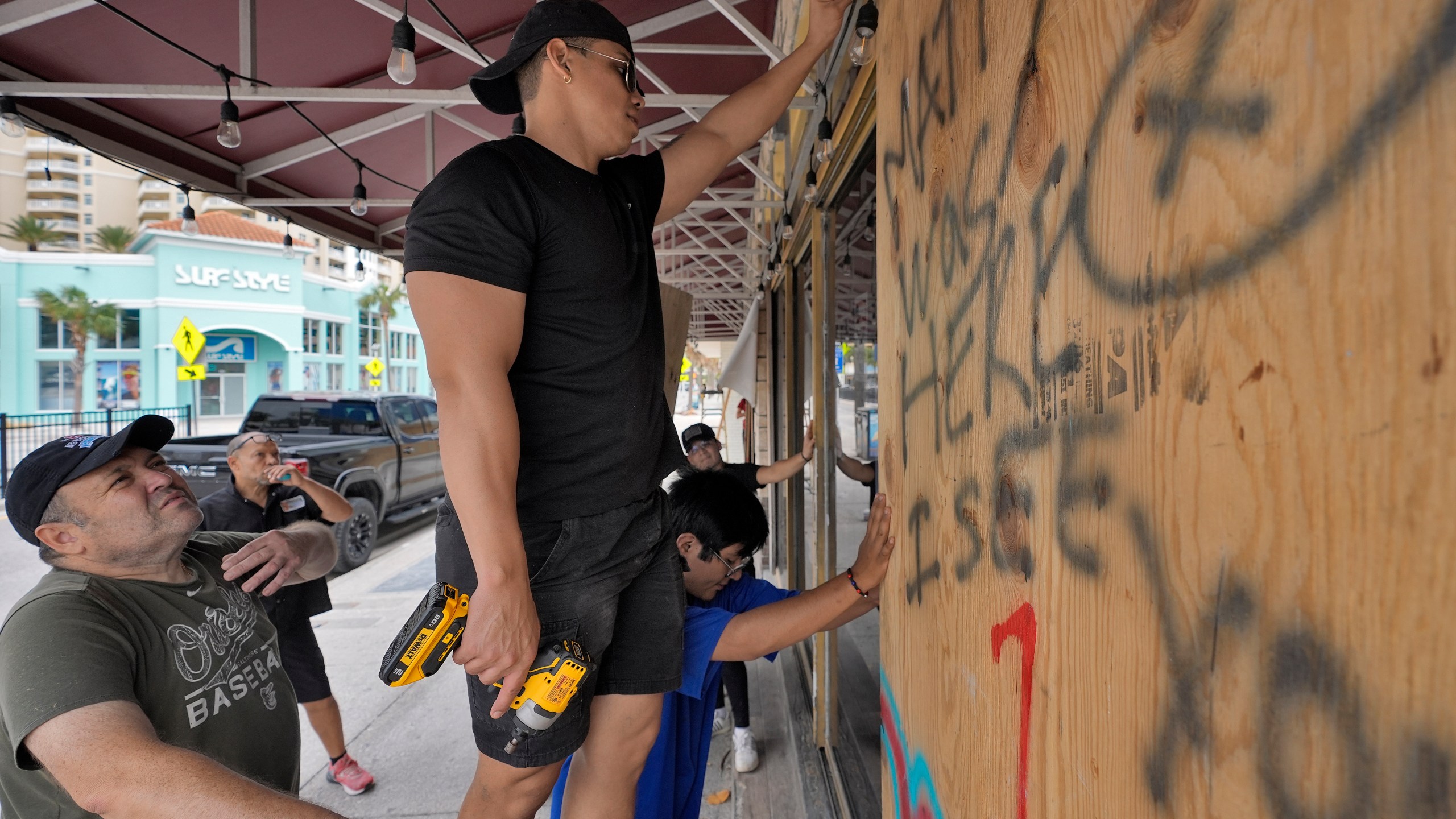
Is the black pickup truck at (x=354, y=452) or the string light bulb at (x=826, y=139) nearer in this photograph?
the string light bulb at (x=826, y=139)

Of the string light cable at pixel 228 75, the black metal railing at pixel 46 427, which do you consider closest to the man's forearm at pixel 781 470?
the string light cable at pixel 228 75

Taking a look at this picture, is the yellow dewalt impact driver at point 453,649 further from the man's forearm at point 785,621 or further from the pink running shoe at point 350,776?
the pink running shoe at point 350,776

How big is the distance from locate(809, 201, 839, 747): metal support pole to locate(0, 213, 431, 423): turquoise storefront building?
32119 millimetres

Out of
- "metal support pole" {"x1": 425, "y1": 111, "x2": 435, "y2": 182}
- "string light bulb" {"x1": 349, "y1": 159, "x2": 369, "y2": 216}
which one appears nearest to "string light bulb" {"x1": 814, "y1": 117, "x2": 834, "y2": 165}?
"metal support pole" {"x1": 425, "y1": 111, "x2": 435, "y2": 182}

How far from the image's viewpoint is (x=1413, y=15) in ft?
1.39

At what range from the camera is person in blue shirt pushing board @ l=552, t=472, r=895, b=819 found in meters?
1.81

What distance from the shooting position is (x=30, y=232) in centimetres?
3494

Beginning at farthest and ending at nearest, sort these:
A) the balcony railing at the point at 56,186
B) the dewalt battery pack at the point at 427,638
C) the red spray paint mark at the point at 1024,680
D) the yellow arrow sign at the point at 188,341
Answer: the balcony railing at the point at 56,186, the yellow arrow sign at the point at 188,341, the dewalt battery pack at the point at 427,638, the red spray paint mark at the point at 1024,680

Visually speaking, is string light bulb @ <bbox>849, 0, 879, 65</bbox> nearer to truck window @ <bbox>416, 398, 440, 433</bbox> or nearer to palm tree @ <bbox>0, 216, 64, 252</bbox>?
truck window @ <bbox>416, 398, 440, 433</bbox>

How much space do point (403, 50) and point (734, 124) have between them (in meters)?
2.10

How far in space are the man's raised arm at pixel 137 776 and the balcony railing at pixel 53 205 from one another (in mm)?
67159

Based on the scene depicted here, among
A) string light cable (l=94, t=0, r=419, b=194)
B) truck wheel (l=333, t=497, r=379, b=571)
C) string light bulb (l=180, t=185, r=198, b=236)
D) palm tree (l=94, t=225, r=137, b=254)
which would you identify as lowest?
truck wheel (l=333, t=497, r=379, b=571)

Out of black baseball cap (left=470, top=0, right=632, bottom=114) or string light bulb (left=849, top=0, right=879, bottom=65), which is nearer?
black baseball cap (left=470, top=0, right=632, bottom=114)

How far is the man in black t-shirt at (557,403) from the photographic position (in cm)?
129
